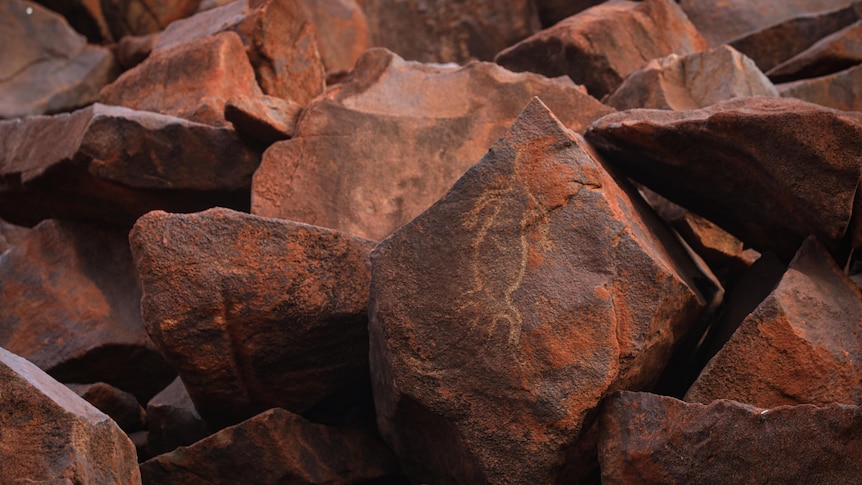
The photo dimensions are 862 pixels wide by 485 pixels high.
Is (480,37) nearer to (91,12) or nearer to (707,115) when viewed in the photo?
(91,12)

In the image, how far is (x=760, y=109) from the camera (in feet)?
9.31

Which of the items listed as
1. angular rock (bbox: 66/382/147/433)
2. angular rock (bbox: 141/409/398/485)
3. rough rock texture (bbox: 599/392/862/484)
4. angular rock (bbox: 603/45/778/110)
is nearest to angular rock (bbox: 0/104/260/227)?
angular rock (bbox: 66/382/147/433)

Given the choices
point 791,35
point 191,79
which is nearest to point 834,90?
point 791,35

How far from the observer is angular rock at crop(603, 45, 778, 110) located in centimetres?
392

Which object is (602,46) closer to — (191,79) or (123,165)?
(191,79)

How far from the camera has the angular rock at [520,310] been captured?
7.72ft

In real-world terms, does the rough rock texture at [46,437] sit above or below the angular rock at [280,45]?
above

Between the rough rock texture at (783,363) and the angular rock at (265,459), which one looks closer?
the rough rock texture at (783,363)

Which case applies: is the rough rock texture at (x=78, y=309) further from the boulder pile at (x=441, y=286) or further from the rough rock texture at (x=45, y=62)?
the rough rock texture at (x=45, y=62)

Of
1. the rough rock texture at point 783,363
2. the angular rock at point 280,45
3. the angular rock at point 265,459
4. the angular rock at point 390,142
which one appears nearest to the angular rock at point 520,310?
the rough rock texture at point 783,363

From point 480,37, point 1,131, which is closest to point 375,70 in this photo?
point 1,131

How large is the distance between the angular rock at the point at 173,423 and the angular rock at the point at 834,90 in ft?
8.83

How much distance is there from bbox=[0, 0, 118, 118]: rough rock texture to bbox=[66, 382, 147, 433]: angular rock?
469 centimetres

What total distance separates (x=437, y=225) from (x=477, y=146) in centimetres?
110
